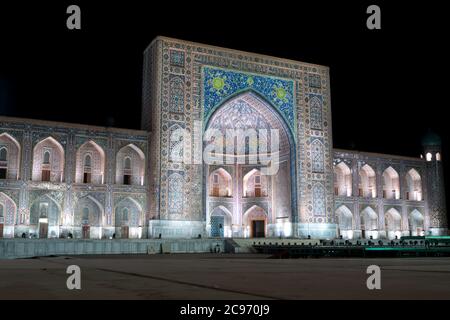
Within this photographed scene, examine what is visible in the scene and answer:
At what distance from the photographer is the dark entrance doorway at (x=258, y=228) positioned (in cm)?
2869

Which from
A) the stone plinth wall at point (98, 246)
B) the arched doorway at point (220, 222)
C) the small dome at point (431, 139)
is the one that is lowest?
the stone plinth wall at point (98, 246)

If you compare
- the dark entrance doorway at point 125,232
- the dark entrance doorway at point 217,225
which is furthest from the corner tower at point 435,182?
the dark entrance doorway at point 125,232

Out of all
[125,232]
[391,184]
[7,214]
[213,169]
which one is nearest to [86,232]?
[125,232]

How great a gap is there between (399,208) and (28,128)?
71.5 ft

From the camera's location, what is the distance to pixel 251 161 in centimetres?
2906

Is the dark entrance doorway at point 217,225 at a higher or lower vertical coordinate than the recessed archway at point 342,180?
lower

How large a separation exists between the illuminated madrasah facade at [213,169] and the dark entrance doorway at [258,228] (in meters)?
0.06

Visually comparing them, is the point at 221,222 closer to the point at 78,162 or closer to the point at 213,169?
the point at 213,169

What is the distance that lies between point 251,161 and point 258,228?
378 centimetres

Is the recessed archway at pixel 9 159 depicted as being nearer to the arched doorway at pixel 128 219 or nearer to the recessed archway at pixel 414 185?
the arched doorway at pixel 128 219

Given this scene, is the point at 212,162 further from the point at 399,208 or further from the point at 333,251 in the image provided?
the point at 333,251

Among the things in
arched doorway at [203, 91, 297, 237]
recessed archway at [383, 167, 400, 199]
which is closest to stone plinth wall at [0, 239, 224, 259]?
arched doorway at [203, 91, 297, 237]

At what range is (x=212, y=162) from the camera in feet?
93.1
